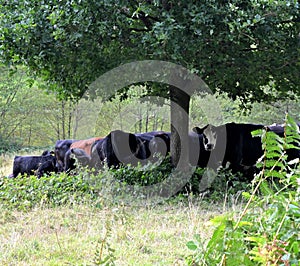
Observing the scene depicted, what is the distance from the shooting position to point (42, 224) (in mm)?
4344

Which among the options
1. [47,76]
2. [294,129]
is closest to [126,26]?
[47,76]

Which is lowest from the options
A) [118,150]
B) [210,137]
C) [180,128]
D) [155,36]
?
[118,150]

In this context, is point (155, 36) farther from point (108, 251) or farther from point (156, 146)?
point (108, 251)

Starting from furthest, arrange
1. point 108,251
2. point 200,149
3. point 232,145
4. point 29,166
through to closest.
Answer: point 29,166 → point 232,145 → point 200,149 → point 108,251

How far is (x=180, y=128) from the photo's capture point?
7.71 metres

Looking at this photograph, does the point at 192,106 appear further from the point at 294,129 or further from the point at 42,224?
the point at 294,129

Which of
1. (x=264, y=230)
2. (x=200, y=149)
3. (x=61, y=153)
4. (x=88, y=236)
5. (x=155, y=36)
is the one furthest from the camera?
(x=61, y=153)

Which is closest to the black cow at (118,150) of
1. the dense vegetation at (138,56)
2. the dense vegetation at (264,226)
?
the dense vegetation at (138,56)

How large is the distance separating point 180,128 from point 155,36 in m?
2.48

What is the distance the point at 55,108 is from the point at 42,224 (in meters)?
21.4

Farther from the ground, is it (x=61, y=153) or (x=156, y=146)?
(x=156, y=146)

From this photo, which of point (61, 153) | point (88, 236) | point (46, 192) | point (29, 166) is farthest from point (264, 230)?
point (61, 153)

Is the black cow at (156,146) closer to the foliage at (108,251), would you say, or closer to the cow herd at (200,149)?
the cow herd at (200,149)

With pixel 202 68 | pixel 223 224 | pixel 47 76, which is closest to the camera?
pixel 223 224
